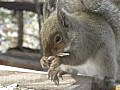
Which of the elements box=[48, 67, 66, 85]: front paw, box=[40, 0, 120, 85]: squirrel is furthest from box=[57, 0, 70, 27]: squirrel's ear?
box=[48, 67, 66, 85]: front paw

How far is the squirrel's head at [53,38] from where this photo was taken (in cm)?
174

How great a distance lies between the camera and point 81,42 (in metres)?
1.91

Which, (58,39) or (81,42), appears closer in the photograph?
(58,39)

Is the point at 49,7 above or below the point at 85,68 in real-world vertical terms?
above

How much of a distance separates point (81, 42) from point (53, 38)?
0.70ft

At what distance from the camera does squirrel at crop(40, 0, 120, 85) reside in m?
1.77

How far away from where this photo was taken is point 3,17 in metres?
4.85

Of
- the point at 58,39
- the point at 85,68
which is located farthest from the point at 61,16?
the point at 85,68

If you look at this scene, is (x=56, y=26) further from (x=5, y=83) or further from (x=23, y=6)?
(x=23, y=6)

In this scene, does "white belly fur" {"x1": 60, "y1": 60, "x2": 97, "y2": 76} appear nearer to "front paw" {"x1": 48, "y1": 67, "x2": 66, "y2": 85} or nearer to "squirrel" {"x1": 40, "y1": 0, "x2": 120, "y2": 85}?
"squirrel" {"x1": 40, "y1": 0, "x2": 120, "y2": 85}

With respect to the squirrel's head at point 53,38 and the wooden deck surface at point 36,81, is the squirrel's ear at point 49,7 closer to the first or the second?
the squirrel's head at point 53,38

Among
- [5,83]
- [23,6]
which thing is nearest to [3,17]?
[23,6]

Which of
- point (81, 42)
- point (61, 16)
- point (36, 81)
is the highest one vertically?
point (61, 16)

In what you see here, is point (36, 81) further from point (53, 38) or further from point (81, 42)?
point (81, 42)
